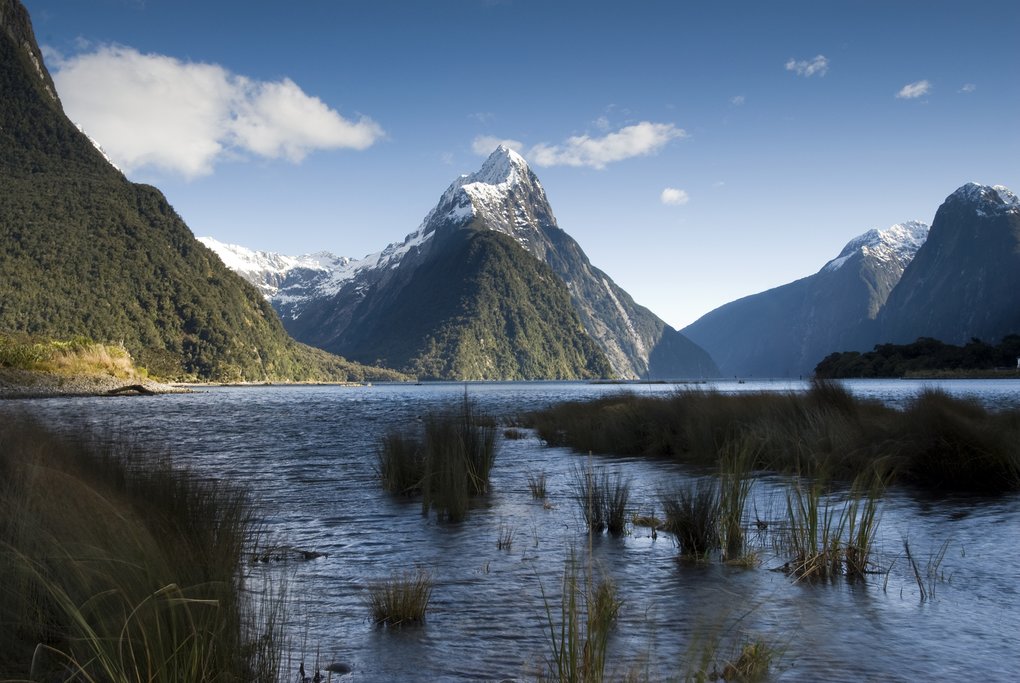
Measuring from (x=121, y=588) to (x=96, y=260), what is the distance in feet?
534

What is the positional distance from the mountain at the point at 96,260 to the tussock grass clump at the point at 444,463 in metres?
122

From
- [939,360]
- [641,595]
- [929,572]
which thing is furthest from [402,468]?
[939,360]

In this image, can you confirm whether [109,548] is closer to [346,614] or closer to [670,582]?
[346,614]

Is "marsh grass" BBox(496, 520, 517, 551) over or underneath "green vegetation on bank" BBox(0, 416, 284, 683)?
underneath

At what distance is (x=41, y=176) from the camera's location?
155875 millimetres

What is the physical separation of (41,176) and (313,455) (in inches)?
6744

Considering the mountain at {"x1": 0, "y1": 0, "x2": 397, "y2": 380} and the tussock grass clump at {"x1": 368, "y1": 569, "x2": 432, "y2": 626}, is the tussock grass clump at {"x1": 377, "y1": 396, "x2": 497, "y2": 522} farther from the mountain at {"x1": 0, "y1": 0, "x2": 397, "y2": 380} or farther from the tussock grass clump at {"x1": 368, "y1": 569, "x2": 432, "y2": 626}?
the mountain at {"x1": 0, "y1": 0, "x2": 397, "y2": 380}

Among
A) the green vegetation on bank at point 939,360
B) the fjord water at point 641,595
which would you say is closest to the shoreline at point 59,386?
the fjord water at point 641,595

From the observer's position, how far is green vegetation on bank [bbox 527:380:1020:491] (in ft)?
43.6

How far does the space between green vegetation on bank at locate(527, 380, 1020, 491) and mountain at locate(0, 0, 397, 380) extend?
122m

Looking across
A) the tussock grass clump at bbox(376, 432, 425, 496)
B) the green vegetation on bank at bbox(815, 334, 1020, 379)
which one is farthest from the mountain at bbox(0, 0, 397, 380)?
the green vegetation on bank at bbox(815, 334, 1020, 379)

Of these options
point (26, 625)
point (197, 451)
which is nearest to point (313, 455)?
point (197, 451)

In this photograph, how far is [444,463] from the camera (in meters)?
12.3

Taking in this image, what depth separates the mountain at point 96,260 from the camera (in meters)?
131
